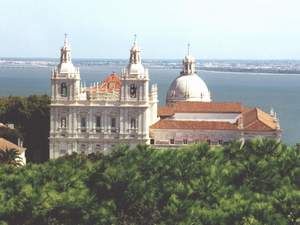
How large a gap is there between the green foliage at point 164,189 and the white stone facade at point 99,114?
27220mm

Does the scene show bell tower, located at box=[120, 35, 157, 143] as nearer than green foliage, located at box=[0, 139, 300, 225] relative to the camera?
No

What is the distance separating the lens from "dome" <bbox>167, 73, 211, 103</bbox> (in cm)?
7369

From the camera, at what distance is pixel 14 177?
93.2ft

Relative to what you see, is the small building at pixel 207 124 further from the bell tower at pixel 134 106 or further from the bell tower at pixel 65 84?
the bell tower at pixel 65 84

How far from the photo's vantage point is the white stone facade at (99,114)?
58.2 m

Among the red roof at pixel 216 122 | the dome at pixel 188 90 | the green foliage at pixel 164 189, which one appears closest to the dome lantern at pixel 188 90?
the dome at pixel 188 90

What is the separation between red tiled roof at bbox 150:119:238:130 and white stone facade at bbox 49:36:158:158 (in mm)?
1267

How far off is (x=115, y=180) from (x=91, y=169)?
2374 mm

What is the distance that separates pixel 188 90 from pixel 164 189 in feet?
156

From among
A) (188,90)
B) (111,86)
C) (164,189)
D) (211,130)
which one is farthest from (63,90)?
(164,189)

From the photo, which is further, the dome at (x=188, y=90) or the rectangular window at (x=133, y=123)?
the dome at (x=188, y=90)

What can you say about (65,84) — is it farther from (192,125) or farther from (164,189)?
(164,189)

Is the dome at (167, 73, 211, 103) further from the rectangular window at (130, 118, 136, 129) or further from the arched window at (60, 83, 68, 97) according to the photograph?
the arched window at (60, 83, 68, 97)

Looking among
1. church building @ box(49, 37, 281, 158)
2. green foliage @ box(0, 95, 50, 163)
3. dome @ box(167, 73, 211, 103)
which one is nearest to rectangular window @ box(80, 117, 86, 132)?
church building @ box(49, 37, 281, 158)
